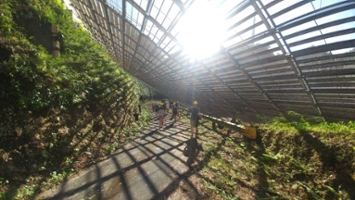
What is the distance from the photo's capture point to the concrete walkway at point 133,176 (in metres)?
4.04

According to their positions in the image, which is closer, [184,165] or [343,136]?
[343,136]

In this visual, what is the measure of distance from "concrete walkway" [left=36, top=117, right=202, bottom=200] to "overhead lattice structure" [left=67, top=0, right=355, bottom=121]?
5.48 metres

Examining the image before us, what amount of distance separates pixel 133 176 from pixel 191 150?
2809 mm

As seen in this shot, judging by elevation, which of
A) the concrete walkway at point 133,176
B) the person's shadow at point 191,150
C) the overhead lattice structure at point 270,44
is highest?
the overhead lattice structure at point 270,44

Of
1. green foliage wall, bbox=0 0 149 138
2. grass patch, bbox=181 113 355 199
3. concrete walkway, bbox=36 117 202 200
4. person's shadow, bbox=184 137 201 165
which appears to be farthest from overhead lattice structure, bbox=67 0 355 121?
concrete walkway, bbox=36 117 202 200

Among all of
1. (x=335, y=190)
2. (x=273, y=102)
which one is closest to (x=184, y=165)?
(x=335, y=190)

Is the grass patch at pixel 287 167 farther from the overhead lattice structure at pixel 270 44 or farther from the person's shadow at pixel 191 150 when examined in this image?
the overhead lattice structure at pixel 270 44

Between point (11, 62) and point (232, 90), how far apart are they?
477 inches

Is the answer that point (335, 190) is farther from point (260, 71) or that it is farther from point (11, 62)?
point (11, 62)

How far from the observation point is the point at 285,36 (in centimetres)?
592

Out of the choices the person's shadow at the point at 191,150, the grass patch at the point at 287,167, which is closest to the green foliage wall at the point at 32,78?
the person's shadow at the point at 191,150

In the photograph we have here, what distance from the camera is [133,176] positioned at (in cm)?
486

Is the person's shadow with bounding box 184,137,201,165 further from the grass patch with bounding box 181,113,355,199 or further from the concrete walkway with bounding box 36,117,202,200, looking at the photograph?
the grass patch with bounding box 181,113,355,199

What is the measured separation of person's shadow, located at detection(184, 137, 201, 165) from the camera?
5938mm
